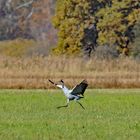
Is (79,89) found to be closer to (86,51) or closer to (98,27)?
(98,27)

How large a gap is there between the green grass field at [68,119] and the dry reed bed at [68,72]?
843cm

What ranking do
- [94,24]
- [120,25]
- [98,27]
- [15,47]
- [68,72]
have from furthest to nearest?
[15,47] → [94,24] → [98,27] → [120,25] → [68,72]

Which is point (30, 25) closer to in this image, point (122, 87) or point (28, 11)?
point (28, 11)

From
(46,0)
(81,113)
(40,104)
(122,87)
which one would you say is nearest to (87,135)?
(81,113)

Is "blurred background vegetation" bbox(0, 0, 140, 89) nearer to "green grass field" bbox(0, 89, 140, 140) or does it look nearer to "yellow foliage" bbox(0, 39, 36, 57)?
"yellow foliage" bbox(0, 39, 36, 57)

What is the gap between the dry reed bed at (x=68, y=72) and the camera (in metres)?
34.1

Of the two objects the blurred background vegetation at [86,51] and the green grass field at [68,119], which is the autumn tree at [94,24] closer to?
the blurred background vegetation at [86,51]

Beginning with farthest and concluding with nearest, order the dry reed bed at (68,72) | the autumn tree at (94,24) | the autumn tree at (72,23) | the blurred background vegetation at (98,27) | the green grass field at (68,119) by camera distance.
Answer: the autumn tree at (72,23), the autumn tree at (94,24), the blurred background vegetation at (98,27), the dry reed bed at (68,72), the green grass field at (68,119)

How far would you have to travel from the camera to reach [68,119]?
16500 mm

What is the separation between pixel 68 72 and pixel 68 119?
2058 centimetres

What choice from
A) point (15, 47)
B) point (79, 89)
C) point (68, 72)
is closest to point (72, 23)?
point (68, 72)

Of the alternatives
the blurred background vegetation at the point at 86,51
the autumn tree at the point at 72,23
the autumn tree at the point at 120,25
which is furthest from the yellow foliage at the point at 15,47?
the autumn tree at the point at 120,25

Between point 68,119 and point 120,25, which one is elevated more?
point 120,25

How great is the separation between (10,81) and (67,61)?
475 centimetres
